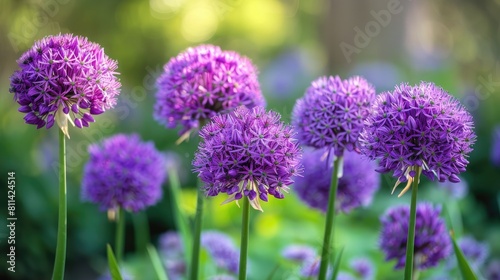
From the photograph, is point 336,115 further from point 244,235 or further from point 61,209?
point 61,209

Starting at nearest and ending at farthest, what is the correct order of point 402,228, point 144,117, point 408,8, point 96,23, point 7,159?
point 402,228, point 7,159, point 144,117, point 408,8, point 96,23

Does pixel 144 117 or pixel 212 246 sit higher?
pixel 144 117

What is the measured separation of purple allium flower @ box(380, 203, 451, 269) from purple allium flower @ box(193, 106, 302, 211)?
101 centimetres

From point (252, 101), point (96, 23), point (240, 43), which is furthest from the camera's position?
point (240, 43)

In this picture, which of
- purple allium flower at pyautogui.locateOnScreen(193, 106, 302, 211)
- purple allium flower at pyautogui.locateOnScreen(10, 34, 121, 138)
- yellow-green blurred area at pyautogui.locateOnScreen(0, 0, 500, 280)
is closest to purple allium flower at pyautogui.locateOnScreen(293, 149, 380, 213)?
yellow-green blurred area at pyautogui.locateOnScreen(0, 0, 500, 280)

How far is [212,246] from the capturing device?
11.5 ft

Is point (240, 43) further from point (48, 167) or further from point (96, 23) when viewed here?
point (48, 167)

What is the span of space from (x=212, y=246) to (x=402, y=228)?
3.88ft

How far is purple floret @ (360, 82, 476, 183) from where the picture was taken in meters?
1.91

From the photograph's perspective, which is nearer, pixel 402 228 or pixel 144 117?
pixel 402 228

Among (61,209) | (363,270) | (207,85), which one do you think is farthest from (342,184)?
(61,209)

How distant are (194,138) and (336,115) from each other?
11.5 ft

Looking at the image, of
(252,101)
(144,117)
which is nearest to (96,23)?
(144,117)

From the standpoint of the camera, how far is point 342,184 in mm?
2984
